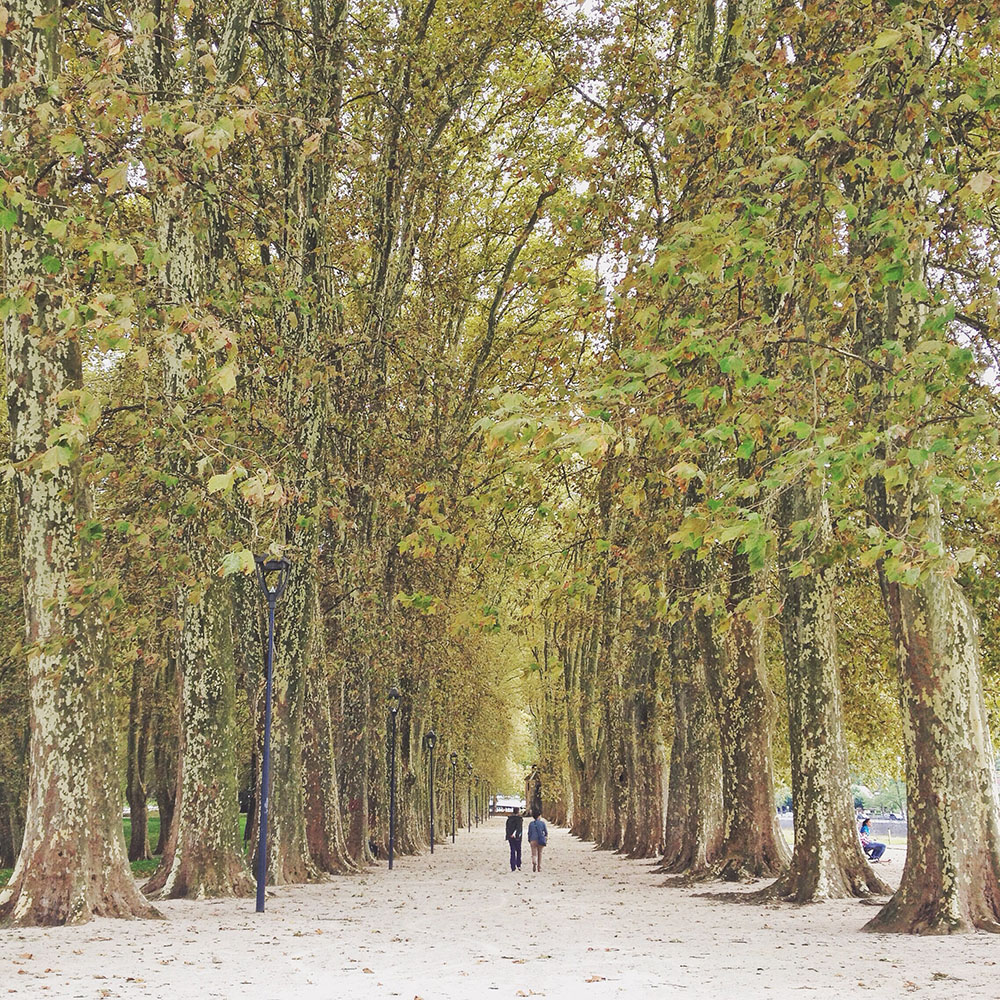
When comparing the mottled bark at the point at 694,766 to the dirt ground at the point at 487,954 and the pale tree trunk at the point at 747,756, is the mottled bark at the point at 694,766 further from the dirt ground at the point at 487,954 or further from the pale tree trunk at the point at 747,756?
the dirt ground at the point at 487,954

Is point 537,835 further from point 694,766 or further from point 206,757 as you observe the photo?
point 206,757

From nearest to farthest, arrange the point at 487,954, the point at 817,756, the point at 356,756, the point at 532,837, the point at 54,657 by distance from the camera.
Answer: the point at 487,954
the point at 54,657
the point at 817,756
the point at 356,756
the point at 532,837

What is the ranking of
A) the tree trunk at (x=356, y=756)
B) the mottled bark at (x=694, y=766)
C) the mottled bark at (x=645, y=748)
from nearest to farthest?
the mottled bark at (x=694, y=766)
the tree trunk at (x=356, y=756)
the mottled bark at (x=645, y=748)

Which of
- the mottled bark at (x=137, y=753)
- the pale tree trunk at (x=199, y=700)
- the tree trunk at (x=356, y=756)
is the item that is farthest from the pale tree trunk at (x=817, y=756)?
the mottled bark at (x=137, y=753)

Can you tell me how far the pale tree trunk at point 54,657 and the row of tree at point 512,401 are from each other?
0.04m

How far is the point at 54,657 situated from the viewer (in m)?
10.6

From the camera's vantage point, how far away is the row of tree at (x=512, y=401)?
280 inches

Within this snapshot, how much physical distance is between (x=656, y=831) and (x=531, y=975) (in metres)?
20.7

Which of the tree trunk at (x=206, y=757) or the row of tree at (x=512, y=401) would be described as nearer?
the row of tree at (x=512, y=401)

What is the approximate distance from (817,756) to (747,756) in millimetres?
2842

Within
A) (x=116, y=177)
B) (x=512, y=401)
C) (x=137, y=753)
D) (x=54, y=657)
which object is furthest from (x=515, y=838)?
(x=116, y=177)

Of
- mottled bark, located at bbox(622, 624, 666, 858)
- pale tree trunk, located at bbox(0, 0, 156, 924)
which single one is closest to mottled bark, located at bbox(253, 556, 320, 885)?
pale tree trunk, located at bbox(0, 0, 156, 924)

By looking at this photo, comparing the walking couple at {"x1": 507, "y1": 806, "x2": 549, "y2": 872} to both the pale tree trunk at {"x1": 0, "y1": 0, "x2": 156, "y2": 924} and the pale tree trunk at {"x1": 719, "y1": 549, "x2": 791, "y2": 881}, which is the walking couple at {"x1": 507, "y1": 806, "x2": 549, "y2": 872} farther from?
the pale tree trunk at {"x1": 0, "y1": 0, "x2": 156, "y2": 924}

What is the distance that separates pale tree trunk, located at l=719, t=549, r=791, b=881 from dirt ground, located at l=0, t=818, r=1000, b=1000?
1909 mm
